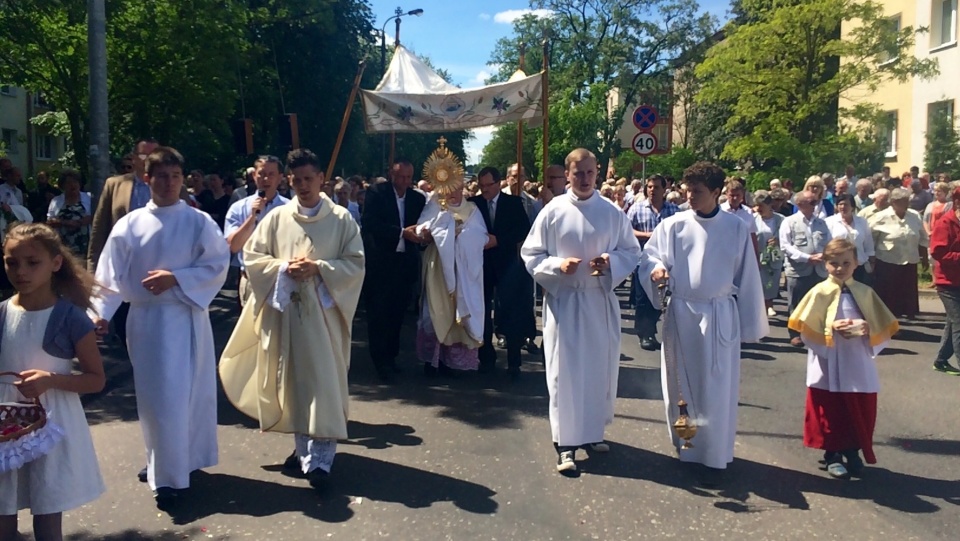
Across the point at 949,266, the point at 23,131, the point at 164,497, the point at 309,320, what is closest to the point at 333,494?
the point at 164,497

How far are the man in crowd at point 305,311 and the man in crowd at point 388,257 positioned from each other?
2965 millimetres

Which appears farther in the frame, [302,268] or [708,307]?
[708,307]

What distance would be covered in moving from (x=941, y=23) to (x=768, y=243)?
19221 mm

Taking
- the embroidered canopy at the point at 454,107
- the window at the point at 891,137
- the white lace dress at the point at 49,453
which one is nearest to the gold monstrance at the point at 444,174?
the embroidered canopy at the point at 454,107

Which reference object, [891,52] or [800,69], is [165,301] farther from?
[891,52]

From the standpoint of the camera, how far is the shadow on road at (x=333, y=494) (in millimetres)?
5348

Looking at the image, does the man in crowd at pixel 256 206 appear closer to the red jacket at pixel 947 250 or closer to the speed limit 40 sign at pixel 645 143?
the red jacket at pixel 947 250

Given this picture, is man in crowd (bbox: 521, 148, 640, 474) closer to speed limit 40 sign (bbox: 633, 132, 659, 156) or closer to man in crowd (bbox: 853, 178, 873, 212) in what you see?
speed limit 40 sign (bbox: 633, 132, 659, 156)

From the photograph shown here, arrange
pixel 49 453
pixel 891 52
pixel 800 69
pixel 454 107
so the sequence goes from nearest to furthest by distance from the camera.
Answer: pixel 49 453, pixel 454 107, pixel 891 52, pixel 800 69

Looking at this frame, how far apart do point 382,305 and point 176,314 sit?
3.76 meters

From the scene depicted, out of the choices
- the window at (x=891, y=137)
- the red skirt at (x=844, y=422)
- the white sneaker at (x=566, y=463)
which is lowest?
the white sneaker at (x=566, y=463)

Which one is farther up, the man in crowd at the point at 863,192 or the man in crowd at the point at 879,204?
the man in crowd at the point at 863,192

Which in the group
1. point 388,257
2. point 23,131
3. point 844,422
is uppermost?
point 23,131

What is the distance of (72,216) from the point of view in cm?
1143
